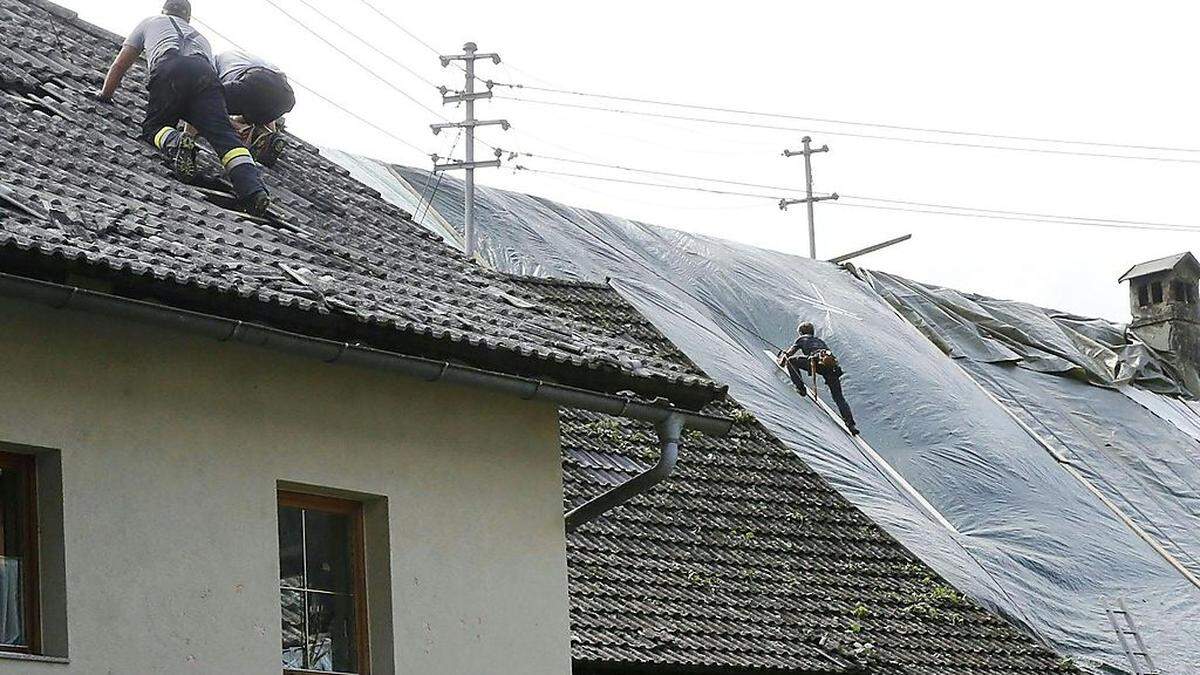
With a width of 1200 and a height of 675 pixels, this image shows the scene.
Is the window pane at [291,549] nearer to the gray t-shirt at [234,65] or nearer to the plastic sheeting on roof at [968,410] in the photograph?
the gray t-shirt at [234,65]

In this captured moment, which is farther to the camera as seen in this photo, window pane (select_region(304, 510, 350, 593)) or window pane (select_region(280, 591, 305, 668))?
window pane (select_region(304, 510, 350, 593))

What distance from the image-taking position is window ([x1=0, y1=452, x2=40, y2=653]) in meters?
7.85

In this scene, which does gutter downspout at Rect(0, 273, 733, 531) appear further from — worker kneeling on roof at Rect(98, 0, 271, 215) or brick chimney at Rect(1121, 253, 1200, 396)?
brick chimney at Rect(1121, 253, 1200, 396)

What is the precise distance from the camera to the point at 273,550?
347 inches

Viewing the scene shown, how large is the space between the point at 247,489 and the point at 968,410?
43.4 feet

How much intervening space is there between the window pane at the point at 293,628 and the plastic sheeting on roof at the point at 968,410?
8.09 metres

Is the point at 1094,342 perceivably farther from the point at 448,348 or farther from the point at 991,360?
the point at 448,348

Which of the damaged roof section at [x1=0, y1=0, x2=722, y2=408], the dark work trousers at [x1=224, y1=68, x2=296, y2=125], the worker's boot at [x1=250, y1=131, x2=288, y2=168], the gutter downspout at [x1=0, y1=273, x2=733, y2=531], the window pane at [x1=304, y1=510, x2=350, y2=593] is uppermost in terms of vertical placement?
the dark work trousers at [x1=224, y1=68, x2=296, y2=125]

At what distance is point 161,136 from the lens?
10.7m

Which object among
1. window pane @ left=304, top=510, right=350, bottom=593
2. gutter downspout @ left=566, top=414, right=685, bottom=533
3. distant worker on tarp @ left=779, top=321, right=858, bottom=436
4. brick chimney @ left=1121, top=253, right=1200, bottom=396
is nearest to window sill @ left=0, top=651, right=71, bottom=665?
window pane @ left=304, top=510, right=350, bottom=593

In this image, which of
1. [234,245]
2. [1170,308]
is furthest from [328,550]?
[1170,308]

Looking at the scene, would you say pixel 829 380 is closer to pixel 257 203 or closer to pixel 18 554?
pixel 257 203

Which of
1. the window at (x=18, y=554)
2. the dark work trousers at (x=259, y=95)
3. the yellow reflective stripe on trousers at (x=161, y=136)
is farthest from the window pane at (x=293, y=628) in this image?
the dark work trousers at (x=259, y=95)

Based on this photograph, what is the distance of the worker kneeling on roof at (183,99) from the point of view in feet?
34.6
